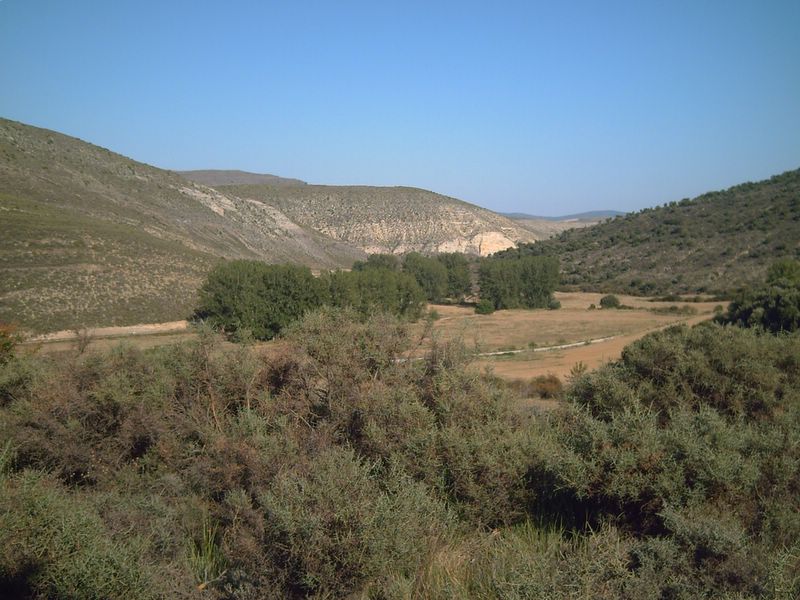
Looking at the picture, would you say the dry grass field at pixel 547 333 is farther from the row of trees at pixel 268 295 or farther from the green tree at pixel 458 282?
the green tree at pixel 458 282

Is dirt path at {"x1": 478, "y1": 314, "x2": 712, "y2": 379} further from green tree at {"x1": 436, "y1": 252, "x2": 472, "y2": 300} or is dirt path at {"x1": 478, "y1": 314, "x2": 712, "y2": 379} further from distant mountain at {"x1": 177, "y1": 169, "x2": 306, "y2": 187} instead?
distant mountain at {"x1": 177, "y1": 169, "x2": 306, "y2": 187}

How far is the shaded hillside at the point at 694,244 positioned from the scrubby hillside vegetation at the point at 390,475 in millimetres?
53997

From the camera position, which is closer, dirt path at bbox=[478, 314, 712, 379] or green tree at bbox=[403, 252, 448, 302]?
dirt path at bbox=[478, 314, 712, 379]

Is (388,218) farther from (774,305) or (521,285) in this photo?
(774,305)

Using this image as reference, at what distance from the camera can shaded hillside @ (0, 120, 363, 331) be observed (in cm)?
4081

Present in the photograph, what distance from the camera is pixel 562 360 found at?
33.3 m

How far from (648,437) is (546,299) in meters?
63.7

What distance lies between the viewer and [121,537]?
4785 millimetres

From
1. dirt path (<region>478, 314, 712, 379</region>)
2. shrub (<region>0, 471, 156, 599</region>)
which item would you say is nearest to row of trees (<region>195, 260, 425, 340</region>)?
dirt path (<region>478, 314, 712, 379</region>)

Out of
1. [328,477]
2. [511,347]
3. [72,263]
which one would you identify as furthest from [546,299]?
[328,477]

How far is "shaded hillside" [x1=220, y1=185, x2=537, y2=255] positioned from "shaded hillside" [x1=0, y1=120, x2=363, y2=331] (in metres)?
25.4

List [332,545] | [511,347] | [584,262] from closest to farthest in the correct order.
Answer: [332,545]
[511,347]
[584,262]

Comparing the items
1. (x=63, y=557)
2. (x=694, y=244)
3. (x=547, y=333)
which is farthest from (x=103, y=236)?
(x=694, y=244)

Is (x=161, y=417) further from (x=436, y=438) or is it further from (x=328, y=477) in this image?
(x=328, y=477)
